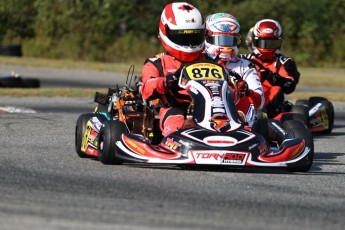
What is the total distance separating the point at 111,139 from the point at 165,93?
859mm

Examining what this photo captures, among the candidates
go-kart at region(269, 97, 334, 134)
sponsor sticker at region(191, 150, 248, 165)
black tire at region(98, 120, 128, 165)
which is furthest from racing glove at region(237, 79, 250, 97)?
go-kart at region(269, 97, 334, 134)

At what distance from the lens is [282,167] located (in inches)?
331

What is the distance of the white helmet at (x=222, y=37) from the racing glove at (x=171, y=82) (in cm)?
172

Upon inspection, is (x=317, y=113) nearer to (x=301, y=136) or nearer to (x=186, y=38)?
(x=186, y=38)

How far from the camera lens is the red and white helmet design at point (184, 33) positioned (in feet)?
31.0

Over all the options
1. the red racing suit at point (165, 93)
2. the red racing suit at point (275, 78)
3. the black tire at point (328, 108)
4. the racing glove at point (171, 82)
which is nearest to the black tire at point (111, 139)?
the red racing suit at point (165, 93)

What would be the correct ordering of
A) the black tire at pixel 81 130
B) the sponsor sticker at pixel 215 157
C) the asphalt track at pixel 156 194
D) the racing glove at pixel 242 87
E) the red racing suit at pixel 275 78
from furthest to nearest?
1. the red racing suit at pixel 275 78
2. the black tire at pixel 81 130
3. the racing glove at pixel 242 87
4. the sponsor sticker at pixel 215 157
5. the asphalt track at pixel 156 194

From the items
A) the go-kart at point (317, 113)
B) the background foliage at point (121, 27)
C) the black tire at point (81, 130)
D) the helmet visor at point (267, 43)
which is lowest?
the background foliage at point (121, 27)

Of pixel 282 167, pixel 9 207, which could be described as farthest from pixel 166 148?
pixel 9 207

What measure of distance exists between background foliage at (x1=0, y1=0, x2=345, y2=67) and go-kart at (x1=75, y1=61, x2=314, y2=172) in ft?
73.1

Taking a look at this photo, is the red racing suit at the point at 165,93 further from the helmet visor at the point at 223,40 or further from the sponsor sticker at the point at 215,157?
the helmet visor at the point at 223,40

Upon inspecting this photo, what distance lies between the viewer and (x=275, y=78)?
12586 mm

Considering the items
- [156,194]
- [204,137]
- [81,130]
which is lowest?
[81,130]

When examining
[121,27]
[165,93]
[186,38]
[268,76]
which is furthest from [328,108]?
[121,27]
